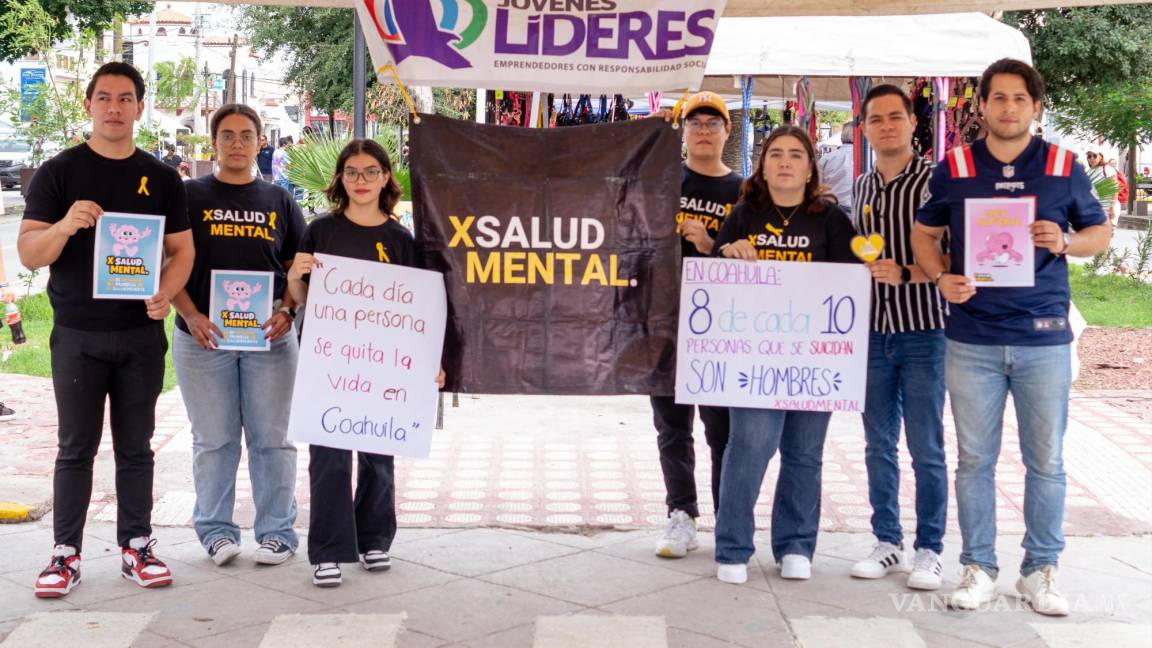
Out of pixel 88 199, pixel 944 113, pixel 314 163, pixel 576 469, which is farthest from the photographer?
pixel 944 113

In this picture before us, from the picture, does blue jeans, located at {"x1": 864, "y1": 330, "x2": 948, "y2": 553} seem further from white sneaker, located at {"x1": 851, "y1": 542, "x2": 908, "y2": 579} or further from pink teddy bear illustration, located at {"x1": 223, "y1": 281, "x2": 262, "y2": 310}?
pink teddy bear illustration, located at {"x1": 223, "y1": 281, "x2": 262, "y2": 310}

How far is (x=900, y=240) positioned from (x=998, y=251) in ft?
1.90

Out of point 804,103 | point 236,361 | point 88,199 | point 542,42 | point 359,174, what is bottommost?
point 236,361

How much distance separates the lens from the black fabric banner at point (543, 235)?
5227 millimetres

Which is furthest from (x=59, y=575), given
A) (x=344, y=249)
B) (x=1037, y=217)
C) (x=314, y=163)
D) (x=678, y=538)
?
(x=314, y=163)

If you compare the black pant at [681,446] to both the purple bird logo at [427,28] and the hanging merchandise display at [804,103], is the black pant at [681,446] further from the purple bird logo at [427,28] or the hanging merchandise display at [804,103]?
the hanging merchandise display at [804,103]

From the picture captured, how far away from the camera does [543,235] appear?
5230 mm

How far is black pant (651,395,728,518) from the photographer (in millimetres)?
5766

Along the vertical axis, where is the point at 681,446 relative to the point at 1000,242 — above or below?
below

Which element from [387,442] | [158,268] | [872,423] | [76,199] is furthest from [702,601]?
[76,199]

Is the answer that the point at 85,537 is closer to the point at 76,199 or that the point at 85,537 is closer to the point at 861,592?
the point at 76,199

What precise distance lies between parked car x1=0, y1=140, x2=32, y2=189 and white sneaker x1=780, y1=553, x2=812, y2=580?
127 ft

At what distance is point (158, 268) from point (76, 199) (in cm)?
42

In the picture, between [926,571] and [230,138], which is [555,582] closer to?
[926,571]
